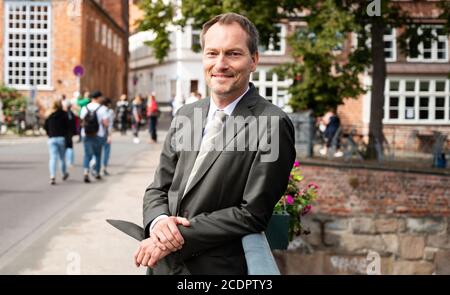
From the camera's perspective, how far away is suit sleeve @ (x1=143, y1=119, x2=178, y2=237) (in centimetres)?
271

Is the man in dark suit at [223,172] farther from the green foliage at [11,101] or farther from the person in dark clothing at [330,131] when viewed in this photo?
the green foliage at [11,101]

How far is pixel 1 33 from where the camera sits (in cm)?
3653

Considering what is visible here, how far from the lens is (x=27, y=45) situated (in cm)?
3741

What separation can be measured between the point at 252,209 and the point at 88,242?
282 inches

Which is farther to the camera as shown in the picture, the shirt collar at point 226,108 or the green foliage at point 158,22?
the green foliage at point 158,22

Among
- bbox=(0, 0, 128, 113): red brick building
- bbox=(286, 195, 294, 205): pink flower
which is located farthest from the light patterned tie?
bbox=(0, 0, 128, 113): red brick building

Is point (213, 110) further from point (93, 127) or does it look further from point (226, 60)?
point (93, 127)

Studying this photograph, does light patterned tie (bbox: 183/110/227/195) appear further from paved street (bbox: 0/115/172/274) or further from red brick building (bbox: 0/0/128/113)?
red brick building (bbox: 0/0/128/113)

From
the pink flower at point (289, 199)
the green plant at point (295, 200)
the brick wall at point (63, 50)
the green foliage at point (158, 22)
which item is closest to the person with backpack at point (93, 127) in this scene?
the green foliage at point (158, 22)

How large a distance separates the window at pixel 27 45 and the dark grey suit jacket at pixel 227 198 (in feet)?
114

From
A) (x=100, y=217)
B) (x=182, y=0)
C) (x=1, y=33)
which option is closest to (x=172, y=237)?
(x=100, y=217)

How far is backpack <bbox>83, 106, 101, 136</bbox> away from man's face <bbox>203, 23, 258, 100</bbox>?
13.2 metres

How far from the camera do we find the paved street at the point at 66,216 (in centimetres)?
823
